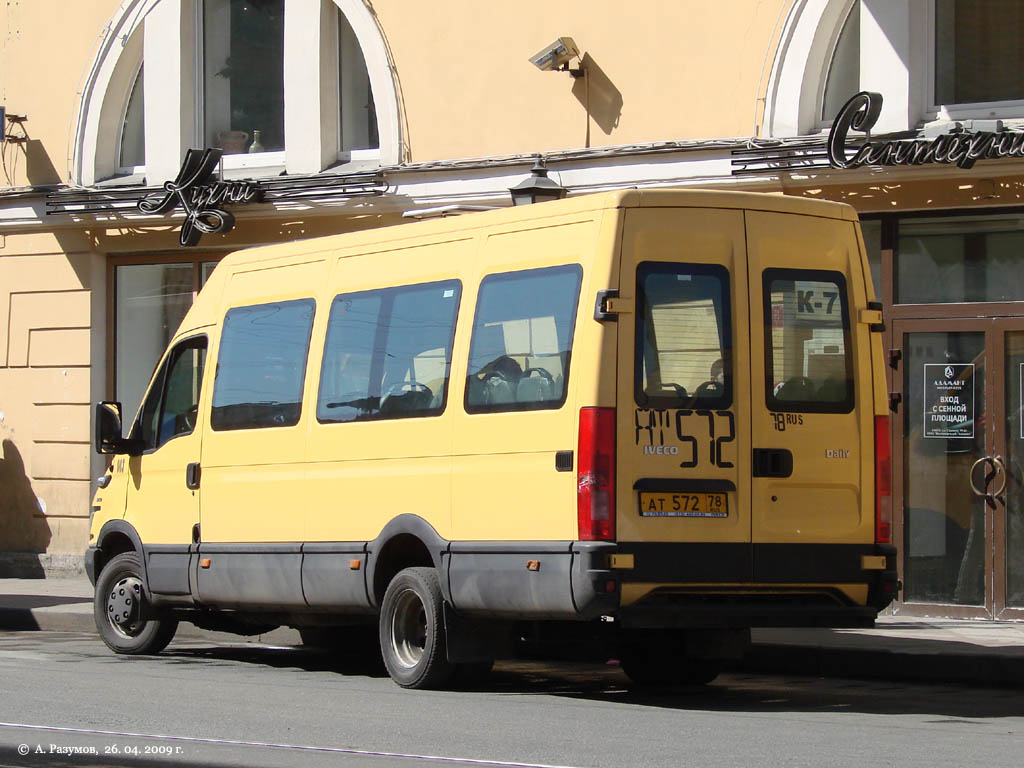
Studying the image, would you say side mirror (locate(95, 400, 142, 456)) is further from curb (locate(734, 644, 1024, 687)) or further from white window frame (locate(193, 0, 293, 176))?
white window frame (locate(193, 0, 293, 176))

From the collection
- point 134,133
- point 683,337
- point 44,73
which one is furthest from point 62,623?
point 683,337

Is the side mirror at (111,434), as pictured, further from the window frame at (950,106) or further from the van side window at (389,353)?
the window frame at (950,106)

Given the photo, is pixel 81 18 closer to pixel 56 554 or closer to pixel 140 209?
pixel 140 209

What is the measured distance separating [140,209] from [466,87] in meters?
→ 3.65

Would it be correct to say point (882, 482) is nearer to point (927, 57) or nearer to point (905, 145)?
point (905, 145)

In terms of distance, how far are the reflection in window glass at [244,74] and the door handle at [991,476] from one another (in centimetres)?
789

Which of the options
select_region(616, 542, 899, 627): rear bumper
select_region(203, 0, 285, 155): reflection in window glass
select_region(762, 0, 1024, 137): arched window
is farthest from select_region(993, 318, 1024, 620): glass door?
select_region(203, 0, 285, 155): reflection in window glass

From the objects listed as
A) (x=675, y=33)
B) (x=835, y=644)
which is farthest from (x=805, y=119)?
(x=835, y=644)

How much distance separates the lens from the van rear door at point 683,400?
873cm

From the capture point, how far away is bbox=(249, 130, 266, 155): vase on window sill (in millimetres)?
17812

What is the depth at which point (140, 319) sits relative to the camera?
18.3 metres

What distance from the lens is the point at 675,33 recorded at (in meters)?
15.2

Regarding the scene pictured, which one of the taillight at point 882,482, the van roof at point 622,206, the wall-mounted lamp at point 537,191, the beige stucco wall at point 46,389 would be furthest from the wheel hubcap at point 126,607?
the beige stucco wall at point 46,389

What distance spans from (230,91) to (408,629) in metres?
9.67
